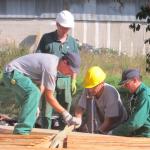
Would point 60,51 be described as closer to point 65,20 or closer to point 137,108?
point 65,20

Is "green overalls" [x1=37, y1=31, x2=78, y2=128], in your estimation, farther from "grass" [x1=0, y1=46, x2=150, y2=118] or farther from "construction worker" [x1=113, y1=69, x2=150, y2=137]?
"grass" [x1=0, y1=46, x2=150, y2=118]

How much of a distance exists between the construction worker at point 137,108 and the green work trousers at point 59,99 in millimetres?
1478

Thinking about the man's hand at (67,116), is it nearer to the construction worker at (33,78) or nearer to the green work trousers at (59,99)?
the construction worker at (33,78)

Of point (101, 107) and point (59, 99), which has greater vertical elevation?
point (101, 107)

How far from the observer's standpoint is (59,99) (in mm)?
8234

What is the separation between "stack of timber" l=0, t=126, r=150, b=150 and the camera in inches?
229

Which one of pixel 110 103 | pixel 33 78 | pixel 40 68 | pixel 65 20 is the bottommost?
pixel 110 103

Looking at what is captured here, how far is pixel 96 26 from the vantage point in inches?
925

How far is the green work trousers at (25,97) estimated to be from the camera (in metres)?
6.37

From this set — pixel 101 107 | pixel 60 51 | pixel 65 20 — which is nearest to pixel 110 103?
pixel 101 107

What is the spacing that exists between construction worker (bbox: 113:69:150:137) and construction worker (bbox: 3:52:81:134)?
1.82ft

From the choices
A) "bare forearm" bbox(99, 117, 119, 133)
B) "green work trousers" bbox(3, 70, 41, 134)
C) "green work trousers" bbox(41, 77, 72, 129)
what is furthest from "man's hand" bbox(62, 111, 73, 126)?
"green work trousers" bbox(41, 77, 72, 129)

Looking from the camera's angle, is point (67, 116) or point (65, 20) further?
point (65, 20)

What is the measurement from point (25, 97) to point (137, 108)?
1197mm
